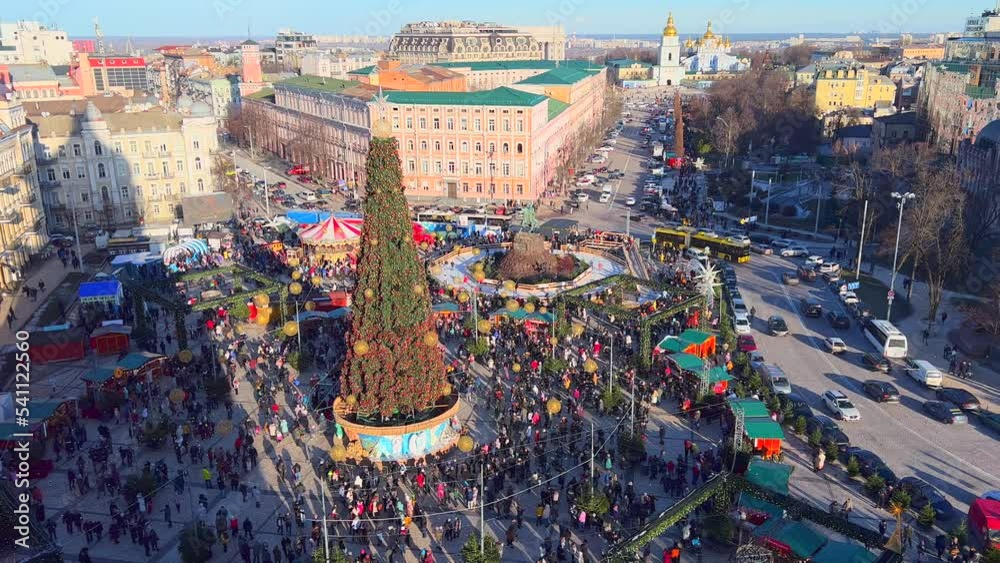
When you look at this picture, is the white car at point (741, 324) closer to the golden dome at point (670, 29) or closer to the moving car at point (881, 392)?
the moving car at point (881, 392)

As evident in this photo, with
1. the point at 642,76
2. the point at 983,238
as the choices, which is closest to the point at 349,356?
the point at 983,238

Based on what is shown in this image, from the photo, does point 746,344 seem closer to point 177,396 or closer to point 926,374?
point 926,374

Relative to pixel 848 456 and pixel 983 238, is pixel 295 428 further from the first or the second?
pixel 983 238

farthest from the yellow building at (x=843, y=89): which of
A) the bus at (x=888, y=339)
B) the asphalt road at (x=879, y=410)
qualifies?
the bus at (x=888, y=339)

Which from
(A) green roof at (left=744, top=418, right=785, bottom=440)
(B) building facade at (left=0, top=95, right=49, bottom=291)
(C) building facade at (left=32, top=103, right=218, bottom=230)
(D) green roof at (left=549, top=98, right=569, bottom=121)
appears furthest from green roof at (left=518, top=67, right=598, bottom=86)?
(A) green roof at (left=744, top=418, right=785, bottom=440)

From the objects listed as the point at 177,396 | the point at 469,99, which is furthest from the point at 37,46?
the point at 177,396

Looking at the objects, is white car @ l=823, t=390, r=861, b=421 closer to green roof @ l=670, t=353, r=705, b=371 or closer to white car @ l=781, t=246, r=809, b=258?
green roof @ l=670, t=353, r=705, b=371
